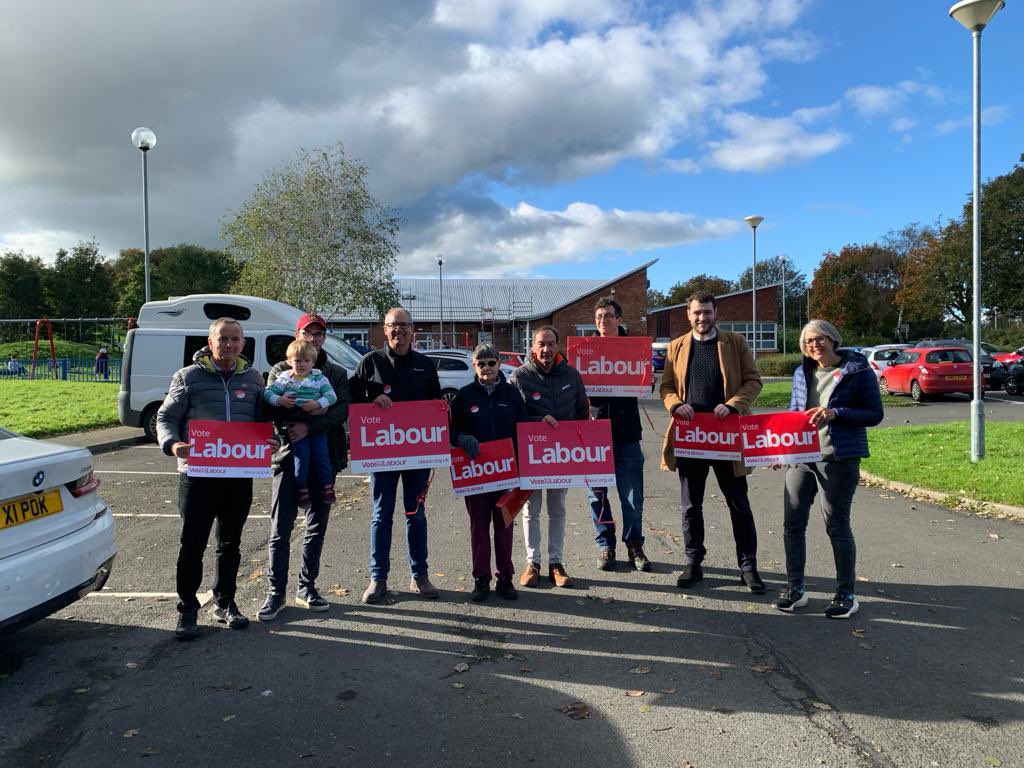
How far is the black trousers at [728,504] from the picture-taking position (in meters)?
5.26

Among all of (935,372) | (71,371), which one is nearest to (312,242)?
(71,371)

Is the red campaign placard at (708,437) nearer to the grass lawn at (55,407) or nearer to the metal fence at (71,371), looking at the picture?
the grass lawn at (55,407)

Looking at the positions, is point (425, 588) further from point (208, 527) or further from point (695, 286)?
point (695, 286)

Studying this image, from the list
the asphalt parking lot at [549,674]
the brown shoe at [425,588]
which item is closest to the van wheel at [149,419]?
the asphalt parking lot at [549,674]

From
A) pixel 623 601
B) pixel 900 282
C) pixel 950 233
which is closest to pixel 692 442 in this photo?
pixel 623 601

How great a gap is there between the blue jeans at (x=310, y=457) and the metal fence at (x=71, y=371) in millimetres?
22455

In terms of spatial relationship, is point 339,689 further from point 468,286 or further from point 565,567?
point 468,286

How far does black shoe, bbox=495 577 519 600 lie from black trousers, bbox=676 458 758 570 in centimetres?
137

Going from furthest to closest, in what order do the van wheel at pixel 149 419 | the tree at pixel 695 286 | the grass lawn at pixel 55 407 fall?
the tree at pixel 695 286 → the grass lawn at pixel 55 407 → the van wheel at pixel 149 419

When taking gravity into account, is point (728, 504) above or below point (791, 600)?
above

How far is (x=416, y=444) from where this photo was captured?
527 centimetres

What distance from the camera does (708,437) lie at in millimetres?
5309

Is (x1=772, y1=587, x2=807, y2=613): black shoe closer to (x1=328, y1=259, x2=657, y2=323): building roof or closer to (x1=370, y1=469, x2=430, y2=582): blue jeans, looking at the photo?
(x1=370, y1=469, x2=430, y2=582): blue jeans

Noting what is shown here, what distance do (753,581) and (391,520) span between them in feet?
8.84
